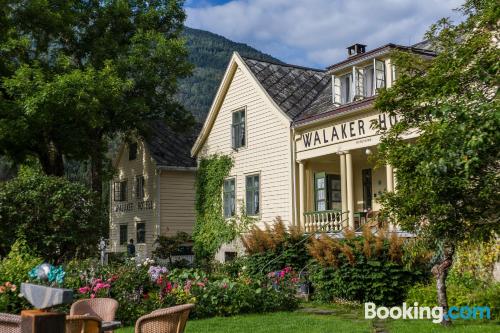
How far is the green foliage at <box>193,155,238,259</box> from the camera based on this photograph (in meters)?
24.9

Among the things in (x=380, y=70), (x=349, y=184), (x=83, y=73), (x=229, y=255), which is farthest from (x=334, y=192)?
(x=83, y=73)

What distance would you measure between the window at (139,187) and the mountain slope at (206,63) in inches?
2684

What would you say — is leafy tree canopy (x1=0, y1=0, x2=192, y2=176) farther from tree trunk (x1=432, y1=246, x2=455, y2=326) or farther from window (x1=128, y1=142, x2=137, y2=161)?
tree trunk (x1=432, y1=246, x2=455, y2=326)

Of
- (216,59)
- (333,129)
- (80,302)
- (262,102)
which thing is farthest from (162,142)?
(216,59)

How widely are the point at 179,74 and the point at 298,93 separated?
7.13 m

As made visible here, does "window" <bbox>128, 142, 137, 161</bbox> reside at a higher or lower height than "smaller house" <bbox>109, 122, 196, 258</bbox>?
higher

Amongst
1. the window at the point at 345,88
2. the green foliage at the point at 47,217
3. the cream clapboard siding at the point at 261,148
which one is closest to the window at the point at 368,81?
the window at the point at 345,88

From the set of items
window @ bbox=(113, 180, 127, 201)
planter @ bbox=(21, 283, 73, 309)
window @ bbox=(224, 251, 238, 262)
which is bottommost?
window @ bbox=(224, 251, 238, 262)

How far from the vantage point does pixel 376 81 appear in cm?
1975

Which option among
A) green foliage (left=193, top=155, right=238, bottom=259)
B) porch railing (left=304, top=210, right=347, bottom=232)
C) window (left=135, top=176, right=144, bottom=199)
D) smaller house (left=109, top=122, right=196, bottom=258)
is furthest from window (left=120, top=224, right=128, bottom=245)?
porch railing (left=304, top=210, right=347, bottom=232)

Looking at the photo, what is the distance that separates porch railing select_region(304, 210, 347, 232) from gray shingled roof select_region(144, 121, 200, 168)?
1268cm

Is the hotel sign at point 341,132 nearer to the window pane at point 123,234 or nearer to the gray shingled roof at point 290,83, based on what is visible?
the gray shingled roof at point 290,83

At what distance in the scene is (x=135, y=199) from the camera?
34.7m

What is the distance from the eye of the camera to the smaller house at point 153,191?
3247 cm
